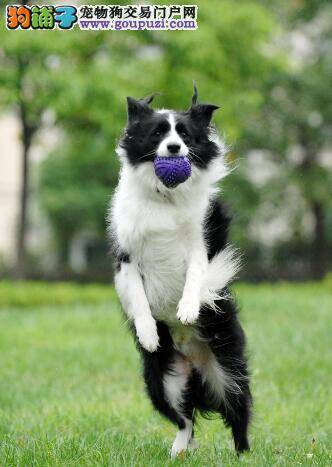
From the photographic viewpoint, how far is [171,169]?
177 inches

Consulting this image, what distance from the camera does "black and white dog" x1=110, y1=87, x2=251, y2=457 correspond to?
4.65 metres

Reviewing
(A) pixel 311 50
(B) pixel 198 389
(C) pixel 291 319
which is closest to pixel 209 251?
(B) pixel 198 389

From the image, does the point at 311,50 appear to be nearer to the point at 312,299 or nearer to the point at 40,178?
the point at 40,178

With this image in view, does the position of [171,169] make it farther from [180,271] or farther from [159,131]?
[180,271]

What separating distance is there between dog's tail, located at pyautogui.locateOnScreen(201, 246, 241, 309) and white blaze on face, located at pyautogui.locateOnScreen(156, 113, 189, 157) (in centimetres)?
75

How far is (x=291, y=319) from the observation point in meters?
12.8

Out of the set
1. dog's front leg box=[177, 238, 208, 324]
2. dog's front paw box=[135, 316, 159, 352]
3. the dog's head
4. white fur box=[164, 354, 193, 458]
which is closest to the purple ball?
the dog's head

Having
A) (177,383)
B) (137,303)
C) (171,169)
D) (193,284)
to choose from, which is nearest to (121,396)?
(177,383)

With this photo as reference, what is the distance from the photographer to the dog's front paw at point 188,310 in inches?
178

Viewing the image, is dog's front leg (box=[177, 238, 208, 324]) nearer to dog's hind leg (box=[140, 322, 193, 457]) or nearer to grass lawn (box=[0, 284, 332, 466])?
dog's hind leg (box=[140, 322, 193, 457])

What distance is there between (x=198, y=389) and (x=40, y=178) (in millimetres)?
23050

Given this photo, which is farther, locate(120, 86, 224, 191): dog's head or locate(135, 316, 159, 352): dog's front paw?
locate(135, 316, 159, 352): dog's front paw

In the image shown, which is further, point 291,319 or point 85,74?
point 85,74

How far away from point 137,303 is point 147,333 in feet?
0.63
